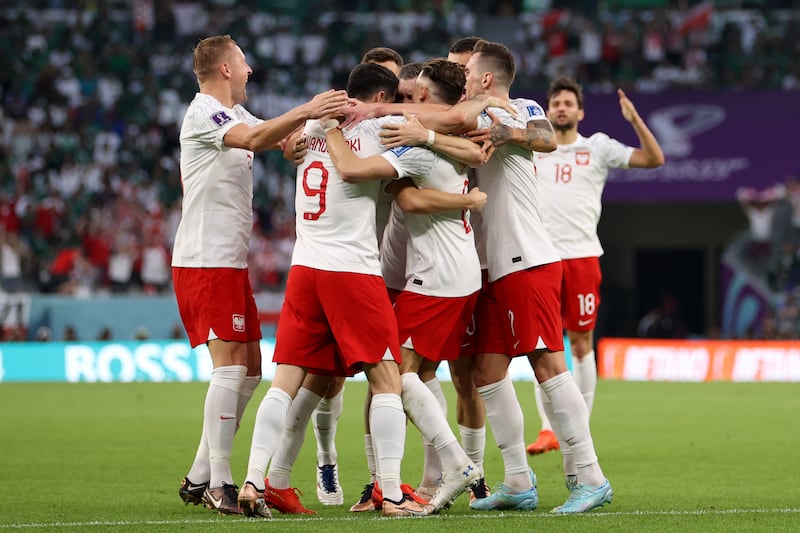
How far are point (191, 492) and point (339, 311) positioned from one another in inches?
59.7

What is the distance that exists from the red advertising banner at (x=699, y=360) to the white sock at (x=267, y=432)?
615 inches

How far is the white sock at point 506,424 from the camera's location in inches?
304

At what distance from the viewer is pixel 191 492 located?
25.5 ft

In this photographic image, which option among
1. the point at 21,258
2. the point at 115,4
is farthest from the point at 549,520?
the point at 115,4

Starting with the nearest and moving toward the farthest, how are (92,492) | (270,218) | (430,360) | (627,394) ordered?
1. (430,360)
2. (92,492)
3. (627,394)
4. (270,218)

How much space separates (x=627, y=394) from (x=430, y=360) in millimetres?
11033

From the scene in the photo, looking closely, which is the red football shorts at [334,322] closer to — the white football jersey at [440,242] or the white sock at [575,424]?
the white football jersey at [440,242]

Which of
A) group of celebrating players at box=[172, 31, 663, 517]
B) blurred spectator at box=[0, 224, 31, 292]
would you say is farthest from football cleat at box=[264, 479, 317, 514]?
blurred spectator at box=[0, 224, 31, 292]

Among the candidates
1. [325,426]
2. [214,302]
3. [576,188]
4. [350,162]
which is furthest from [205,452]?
[576,188]

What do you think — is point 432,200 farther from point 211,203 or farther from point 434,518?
point 434,518

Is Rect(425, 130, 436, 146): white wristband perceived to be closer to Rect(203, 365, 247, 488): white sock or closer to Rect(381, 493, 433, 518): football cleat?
Rect(203, 365, 247, 488): white sock

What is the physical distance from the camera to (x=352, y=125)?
734 cm

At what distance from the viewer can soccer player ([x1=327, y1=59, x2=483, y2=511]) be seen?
7.18m

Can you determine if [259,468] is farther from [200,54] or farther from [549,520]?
[200,54]
